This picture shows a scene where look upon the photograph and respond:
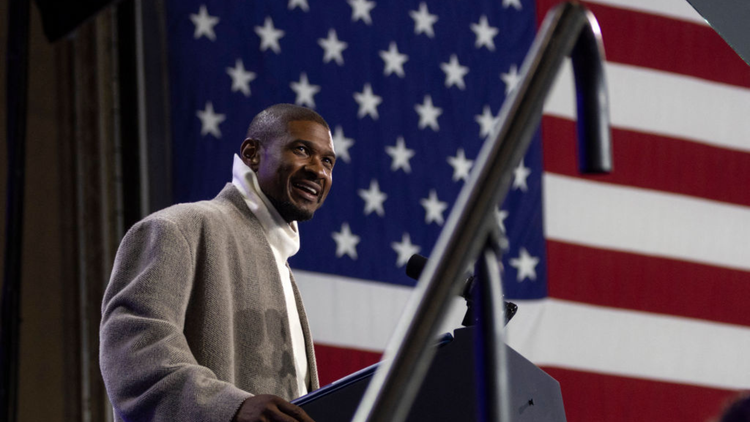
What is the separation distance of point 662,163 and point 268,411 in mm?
3365

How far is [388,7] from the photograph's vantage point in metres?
4.13

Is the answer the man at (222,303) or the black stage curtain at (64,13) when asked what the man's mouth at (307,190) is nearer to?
the man at (222,303)

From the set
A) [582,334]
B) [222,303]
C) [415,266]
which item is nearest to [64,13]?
[222,303]

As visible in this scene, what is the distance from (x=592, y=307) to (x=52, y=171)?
2.15 metres

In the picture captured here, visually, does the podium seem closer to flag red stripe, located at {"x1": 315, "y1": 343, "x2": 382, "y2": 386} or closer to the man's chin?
the man's chin

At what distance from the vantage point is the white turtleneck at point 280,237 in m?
1.93

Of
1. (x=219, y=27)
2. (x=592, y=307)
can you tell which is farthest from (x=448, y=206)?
(x=219, y=27)

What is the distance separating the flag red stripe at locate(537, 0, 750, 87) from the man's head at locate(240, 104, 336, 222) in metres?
2.57

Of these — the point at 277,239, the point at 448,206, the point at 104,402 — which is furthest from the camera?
the point at 448,206

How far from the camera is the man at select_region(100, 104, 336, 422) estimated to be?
1.61 metres

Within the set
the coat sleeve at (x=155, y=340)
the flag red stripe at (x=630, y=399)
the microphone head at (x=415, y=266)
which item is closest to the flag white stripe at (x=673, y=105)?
the flag red stripe at (x=630, y=399)

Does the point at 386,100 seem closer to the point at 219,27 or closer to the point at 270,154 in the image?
the point at 219,27

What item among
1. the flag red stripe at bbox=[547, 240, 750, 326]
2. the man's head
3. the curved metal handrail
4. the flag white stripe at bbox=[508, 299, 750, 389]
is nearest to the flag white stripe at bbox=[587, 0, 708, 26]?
the flag red stripe at bbox=[547, 240, 750, 326]

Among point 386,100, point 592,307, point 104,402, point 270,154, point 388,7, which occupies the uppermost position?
point 388,7
